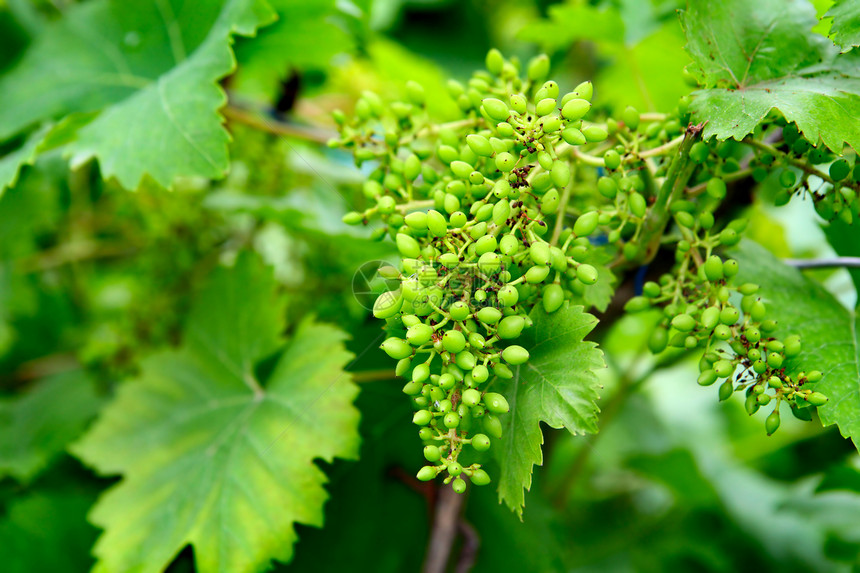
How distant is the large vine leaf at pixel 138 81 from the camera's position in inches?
35.0

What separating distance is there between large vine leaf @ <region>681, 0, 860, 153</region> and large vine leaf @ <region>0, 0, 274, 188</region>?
0.61 m

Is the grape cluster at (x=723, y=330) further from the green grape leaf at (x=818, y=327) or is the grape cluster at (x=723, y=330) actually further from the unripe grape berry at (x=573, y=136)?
the unripe grape berry at (x=573, y=136)

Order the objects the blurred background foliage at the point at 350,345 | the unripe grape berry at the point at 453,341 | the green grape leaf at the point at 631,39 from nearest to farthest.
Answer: the unripe grape berry at the point at 453,341 → the blurred background foliage at the point at 350,345 → the green grape leaf at the point at 631,39

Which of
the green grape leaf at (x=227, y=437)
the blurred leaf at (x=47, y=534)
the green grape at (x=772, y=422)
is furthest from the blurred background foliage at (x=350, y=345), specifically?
the green grape at (x=772, y=422)

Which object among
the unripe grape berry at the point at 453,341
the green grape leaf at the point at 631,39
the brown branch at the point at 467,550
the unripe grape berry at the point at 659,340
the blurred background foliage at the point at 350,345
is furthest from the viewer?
the green grape leaf at the point at 631,39

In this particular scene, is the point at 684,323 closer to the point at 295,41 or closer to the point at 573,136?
the point at 573,136

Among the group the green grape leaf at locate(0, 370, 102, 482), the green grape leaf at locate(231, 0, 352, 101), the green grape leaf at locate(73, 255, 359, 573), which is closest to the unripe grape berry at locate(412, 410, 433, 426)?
the green grape leaf at locate(73, 255, 359, 573)

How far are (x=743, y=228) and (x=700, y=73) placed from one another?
0.56 ft

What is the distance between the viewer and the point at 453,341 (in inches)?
21.0

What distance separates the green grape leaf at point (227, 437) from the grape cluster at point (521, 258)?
32 centimetres

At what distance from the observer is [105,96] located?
116 cm

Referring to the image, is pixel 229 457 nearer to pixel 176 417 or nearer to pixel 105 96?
pixel 176 417

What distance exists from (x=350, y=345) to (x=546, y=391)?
0.42m

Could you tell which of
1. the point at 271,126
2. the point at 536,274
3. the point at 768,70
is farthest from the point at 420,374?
the point at 271,126
